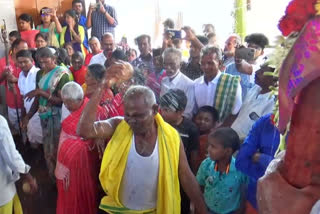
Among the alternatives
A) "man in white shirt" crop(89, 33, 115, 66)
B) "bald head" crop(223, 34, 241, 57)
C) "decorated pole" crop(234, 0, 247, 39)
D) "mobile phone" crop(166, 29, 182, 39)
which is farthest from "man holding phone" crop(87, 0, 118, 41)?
"bald head" crop(223, 34, 241, 57)

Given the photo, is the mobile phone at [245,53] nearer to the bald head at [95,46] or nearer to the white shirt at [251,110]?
the white shirt at [251,110]

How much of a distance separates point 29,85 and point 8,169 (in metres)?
1.90

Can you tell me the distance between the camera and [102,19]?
645cm

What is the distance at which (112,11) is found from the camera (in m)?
6.48

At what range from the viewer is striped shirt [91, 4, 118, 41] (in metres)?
6.45

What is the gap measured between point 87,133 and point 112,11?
15.8 ft

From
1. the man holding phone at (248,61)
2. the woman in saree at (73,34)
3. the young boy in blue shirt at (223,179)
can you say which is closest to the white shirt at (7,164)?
the young boy in blue shirt at (223,179)

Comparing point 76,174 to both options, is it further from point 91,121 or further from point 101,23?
point 101,23

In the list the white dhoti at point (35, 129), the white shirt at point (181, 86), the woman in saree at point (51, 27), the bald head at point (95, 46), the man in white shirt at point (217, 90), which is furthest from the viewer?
the woman in saree at point (51, 27)

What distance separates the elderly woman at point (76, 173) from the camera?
2.87m

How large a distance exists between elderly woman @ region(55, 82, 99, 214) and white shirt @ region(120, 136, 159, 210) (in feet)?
2.70

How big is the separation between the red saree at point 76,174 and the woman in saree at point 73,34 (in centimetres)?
352

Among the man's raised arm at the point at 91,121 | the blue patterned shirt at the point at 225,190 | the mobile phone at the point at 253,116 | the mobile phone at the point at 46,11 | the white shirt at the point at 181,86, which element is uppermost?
the mobile phone at the point at 46,11

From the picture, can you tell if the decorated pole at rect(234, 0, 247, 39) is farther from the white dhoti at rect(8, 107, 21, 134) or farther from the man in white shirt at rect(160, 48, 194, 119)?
the white dhoti at rect(8, 107, 21, 134)
